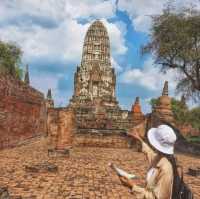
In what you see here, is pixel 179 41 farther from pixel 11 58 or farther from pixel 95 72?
pixel 95 72

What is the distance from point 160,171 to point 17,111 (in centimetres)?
1172

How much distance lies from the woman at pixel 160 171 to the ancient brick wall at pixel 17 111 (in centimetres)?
960

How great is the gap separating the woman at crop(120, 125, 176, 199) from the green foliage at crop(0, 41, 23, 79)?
93.7 feet

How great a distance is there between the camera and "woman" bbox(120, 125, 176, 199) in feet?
8.01

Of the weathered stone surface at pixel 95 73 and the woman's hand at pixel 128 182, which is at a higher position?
the weathered stone surface at pixel 95 73

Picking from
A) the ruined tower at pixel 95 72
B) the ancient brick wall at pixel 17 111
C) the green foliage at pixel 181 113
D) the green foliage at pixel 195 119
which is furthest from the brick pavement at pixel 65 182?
the green foliage at pixel 181 113

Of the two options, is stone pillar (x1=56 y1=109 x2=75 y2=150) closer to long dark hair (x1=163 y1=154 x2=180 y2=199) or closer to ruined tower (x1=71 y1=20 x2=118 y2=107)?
long dark hair (x1=163 y1=154 x2=180 y2=199)

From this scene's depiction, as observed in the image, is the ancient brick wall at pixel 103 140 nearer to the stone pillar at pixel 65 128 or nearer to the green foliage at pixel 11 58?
the stone pillar at pixel 65 128

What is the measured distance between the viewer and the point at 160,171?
2.49 metres

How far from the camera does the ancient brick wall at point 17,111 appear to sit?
11.6 m

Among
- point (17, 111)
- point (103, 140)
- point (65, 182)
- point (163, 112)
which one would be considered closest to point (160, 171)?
point (65, 182)

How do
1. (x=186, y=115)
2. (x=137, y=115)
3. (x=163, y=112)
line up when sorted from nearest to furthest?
(x=163, y=112)
(x=137, y=115)
(x=186, y=115)

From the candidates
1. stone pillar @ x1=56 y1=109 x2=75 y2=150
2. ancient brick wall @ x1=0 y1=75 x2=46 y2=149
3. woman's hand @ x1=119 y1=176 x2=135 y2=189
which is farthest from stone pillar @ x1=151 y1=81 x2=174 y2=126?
woman's hand @ x1=119 y1=176 x2=135 y2=189

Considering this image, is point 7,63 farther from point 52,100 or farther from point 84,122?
point 84,122
